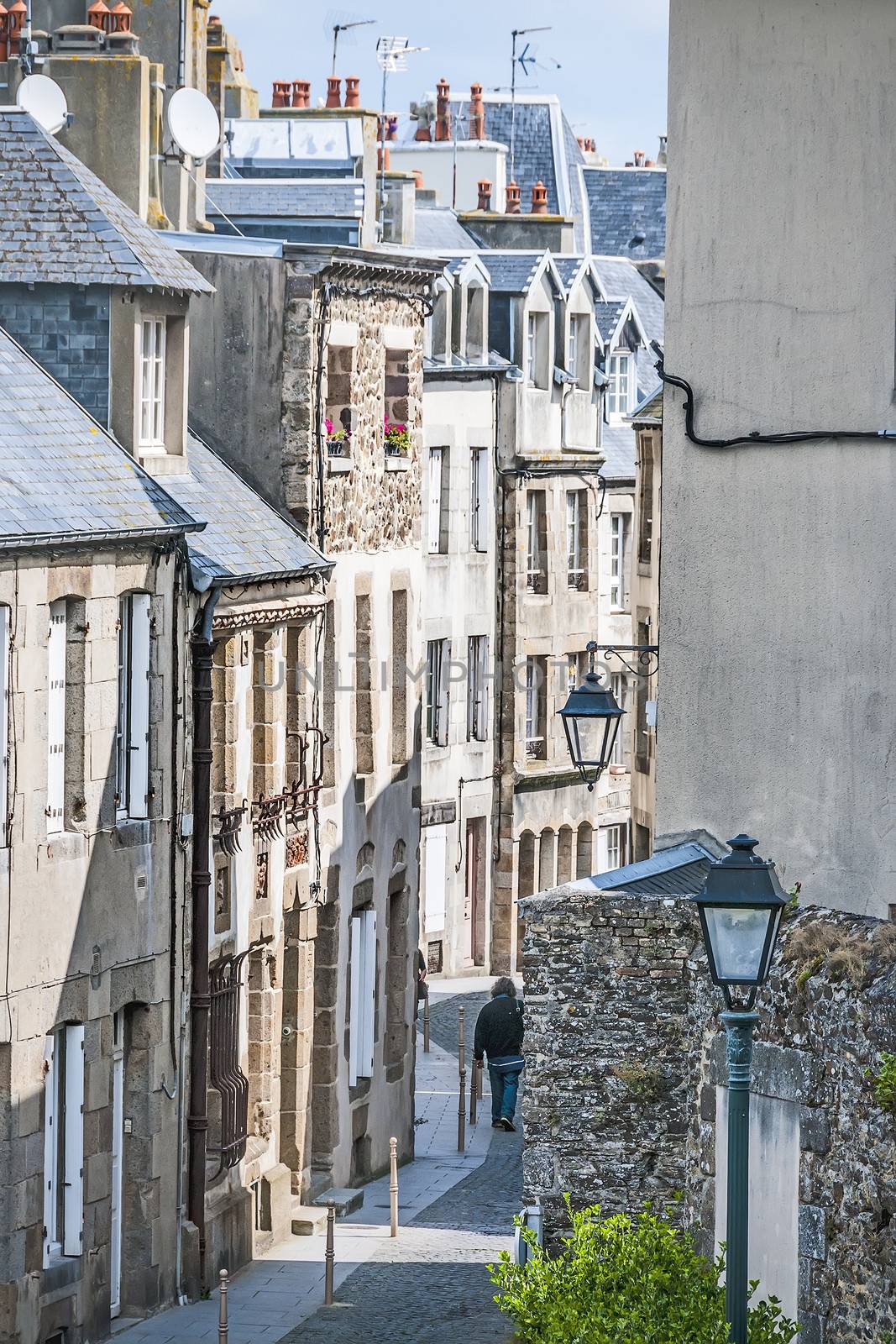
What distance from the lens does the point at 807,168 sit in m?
17.6

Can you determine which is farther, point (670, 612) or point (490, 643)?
point (490, 643)

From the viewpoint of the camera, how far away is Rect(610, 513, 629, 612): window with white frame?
52688mm

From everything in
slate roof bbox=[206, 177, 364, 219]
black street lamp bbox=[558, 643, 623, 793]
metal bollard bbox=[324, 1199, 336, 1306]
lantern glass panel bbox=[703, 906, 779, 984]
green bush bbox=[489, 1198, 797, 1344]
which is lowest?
metal bollard bbox=[324, 1199, 336, 1306]

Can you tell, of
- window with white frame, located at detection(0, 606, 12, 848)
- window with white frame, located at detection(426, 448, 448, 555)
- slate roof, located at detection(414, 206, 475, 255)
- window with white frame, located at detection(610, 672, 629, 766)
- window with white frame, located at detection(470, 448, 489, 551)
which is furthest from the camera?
window with white frame, located at detection(610, 672, 629, 766)

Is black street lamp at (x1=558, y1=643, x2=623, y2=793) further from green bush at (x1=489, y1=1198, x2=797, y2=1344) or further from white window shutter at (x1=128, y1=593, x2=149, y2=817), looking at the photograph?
green bush at (x1=489, y1=1198, x2=797, y2=1344)

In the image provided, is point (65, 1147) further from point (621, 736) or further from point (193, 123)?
point (621, 736)

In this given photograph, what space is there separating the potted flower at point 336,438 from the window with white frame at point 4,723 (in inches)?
358

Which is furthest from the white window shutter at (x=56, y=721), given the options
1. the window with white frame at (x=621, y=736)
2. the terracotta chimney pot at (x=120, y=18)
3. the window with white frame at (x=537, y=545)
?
the window with white frame at (x=621, y=736)

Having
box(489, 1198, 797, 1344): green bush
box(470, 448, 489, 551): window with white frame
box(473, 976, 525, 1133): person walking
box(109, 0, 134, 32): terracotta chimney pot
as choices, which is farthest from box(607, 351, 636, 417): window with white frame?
box(489, 1198, 797, 1344): green bush

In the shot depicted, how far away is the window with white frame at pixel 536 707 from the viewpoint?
4866cm

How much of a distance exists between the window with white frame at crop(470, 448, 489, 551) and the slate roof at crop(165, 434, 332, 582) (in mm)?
16967

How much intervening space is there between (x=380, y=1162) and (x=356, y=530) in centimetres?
710

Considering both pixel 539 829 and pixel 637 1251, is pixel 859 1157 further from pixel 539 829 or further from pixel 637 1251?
pixel 539 829

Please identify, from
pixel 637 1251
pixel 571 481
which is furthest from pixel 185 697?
pixel 571 481
